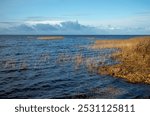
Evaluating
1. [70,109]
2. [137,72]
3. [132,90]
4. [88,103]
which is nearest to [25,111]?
[70,109]

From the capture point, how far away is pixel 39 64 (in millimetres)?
23766

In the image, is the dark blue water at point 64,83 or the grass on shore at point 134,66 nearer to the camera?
the dark blue water at point 64,83

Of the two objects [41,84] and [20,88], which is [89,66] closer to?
[41,84]

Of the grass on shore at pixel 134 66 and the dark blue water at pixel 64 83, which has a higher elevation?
the grass on shore at pixel 134 66

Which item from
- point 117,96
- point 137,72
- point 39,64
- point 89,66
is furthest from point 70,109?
point 39,64

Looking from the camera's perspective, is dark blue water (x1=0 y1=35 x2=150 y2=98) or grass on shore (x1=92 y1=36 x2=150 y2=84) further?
grass on shore (x1=92 y1=36 x2=150 y2=84)

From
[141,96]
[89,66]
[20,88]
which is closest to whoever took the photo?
[141,96]

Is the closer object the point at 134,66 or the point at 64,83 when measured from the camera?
the point at 64,83

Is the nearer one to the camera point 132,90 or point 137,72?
point 132,90

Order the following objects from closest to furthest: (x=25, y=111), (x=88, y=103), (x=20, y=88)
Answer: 1. (x=25, y=111)
2. (x=88, y=103)
3. (x=20, y=88)

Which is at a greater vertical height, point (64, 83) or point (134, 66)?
point (134, 66)

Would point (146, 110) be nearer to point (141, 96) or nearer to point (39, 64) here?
point (141, 96)

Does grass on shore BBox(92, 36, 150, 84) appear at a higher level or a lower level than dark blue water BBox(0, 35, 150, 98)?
higher

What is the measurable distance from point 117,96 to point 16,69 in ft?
32.7
